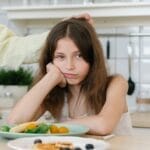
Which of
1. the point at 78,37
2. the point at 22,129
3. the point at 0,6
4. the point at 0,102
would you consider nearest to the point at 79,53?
the point at 78,37

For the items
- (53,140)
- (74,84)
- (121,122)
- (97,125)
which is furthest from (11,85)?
(53,140)

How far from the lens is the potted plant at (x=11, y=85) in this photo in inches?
69.3

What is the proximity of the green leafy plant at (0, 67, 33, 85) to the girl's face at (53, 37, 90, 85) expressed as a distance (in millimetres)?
541

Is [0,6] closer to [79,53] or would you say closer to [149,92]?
[149,92]

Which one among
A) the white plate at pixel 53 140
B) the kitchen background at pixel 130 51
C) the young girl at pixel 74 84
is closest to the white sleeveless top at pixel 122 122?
the young girl at pixel 74 84

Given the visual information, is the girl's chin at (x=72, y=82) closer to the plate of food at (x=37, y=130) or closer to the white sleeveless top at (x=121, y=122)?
the white sleeveless top at (x=121, y=122)

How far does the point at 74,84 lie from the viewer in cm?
131

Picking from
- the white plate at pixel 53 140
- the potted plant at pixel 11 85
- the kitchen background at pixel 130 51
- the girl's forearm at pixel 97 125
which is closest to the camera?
the white plate at pixel 53 140

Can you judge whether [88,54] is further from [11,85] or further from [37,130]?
[11,85]

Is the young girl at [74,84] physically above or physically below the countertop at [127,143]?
above

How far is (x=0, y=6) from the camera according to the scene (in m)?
2.42

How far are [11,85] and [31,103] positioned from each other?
0.58 meters

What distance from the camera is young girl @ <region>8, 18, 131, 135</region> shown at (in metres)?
1.20

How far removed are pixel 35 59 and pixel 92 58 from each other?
459 millimetres
